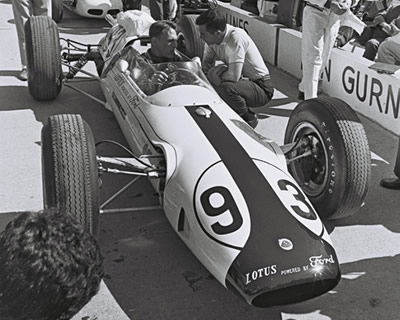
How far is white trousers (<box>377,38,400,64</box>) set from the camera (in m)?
6.88

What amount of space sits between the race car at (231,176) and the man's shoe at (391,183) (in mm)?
902

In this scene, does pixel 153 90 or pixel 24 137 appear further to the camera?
pixel 24 137

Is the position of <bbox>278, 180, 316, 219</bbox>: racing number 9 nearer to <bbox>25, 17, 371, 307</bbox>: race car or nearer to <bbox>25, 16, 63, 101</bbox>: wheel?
<bbox>25, 17, 371, 307</bbox>: race car

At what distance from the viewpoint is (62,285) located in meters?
1.29

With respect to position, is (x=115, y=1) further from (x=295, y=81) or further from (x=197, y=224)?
(x=197, y=224)

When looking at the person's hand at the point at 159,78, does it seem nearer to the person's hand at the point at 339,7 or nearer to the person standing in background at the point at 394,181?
the person standing in background at the point at 394,181

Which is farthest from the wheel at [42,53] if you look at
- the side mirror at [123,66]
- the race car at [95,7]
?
the race car at [95,7]

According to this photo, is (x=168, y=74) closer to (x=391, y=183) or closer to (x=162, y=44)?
(x=162, y=44)

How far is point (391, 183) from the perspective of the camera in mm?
4992

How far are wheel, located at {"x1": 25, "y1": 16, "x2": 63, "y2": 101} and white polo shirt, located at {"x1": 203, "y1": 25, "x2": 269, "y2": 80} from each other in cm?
165

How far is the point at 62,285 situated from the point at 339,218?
3.37 m

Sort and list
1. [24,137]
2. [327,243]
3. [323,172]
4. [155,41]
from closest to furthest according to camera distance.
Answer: [327,243] → [323,172] → [155,41] → [24,137]

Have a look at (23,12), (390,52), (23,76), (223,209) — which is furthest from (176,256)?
(23,12)

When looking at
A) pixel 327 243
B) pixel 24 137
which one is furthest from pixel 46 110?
pixel 327 243
